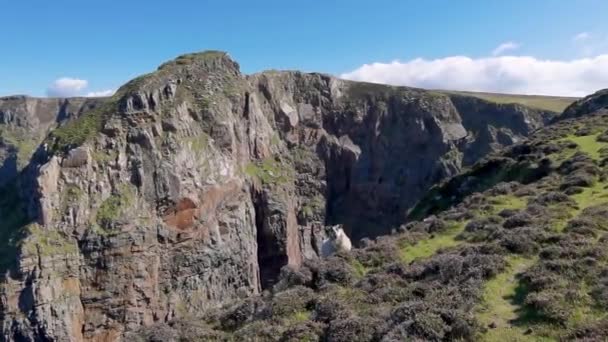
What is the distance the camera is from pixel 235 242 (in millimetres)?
83562

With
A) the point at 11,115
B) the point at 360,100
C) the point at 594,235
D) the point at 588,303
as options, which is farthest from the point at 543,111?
the point at 11,115

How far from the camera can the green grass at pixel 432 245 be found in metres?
21.7

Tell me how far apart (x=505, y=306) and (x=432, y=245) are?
896 centimetres

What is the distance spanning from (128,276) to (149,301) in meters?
5.12

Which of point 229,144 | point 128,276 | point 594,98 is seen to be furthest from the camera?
point 229,144

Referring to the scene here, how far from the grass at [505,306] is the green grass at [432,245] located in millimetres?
5049

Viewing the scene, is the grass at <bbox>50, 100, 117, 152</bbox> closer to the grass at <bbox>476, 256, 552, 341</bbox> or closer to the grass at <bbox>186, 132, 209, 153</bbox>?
the grass at <bbox>186, 132, 209, 153</bbox>

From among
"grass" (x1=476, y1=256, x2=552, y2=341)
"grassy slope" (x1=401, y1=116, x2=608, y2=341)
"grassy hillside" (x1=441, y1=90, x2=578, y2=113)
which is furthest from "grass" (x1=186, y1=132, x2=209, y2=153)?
"grass" (x1=476, y1=256, x2=552, y2=341)

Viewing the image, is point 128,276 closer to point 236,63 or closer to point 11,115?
point 236,63

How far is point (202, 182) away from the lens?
267ft

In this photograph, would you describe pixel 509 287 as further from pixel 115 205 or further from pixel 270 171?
pixel 270 171

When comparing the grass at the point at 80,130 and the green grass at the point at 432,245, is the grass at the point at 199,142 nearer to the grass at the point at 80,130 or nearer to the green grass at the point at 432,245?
the grass at the point at 80,130

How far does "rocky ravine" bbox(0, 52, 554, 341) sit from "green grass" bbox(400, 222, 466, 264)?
56192mm

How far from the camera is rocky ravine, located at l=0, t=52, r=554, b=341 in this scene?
6675cm
